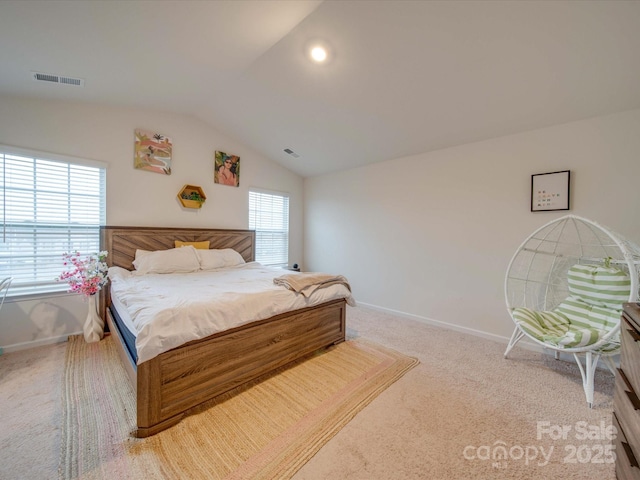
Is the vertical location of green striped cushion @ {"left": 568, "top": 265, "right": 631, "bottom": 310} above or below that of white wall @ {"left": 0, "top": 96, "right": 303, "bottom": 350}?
below

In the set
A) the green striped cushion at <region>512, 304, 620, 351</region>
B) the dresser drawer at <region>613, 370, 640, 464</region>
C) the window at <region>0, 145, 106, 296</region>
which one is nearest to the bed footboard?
the green striped cushion at <region>512, 304, 620, 351</region>

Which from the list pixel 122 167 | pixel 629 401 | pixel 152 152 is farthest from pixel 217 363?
pixel 152 152

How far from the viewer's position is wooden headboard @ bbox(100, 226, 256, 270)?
9.75ft

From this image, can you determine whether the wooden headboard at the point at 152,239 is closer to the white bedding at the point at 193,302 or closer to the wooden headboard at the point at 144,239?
the wooden headboard at the point at 144,239

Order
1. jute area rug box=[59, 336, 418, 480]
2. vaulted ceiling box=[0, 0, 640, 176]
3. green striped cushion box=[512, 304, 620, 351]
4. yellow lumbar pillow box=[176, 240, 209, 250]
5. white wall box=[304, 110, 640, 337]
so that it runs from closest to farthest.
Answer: jute area rug box=[59, 336, 418, 480]
vaulted ceiling box=[0, 0, 640, 176]
green striped cushion box=[512, 304, 620, 351]
white wall box=[304, 110, 640, 337]
yellow lumbar pillow box=[176, 240, 209, 250]

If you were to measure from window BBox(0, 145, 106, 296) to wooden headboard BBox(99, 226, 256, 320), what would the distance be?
190 mm

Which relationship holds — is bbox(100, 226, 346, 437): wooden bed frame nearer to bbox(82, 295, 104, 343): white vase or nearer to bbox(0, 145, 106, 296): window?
bbox(82, 295, 104, 343): white vase

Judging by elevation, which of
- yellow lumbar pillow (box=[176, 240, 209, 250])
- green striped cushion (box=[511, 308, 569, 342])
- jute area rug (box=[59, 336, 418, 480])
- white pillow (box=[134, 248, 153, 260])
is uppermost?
yellow lumbar pillow (box=[176, 240, 209, 250])

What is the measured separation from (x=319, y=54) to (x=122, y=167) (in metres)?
2.67

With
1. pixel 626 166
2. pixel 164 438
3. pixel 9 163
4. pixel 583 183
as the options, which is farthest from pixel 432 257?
pixel 9 163

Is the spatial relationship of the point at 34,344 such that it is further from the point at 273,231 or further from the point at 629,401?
the point at 629,401

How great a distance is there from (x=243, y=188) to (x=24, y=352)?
311cm

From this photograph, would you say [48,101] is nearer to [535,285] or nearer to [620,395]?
[620,395]

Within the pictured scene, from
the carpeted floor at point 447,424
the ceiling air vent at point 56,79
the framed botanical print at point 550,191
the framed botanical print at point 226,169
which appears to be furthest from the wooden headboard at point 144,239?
the framed botanical print at point 550,191
